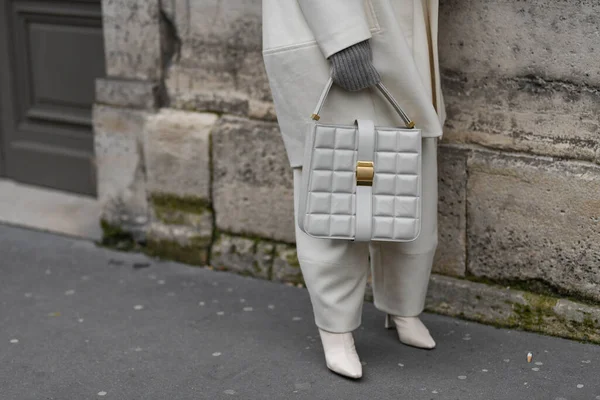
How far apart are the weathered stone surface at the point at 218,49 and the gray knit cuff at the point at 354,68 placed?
3.69ft

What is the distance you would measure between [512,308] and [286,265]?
1.01 metres

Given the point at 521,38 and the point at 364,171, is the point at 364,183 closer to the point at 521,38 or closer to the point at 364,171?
the point at 364,171

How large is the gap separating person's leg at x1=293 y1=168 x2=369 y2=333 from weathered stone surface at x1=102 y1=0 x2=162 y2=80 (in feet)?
4.61

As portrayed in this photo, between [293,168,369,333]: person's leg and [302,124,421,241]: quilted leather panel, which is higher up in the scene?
[302,124,421,241]: quilted leather panel

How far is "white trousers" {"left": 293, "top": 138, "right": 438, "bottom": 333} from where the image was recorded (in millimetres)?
3025

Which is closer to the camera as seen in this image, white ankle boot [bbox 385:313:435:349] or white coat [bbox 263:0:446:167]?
white coat [bbox 263:0:446:167]

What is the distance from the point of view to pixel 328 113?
9.56 ft

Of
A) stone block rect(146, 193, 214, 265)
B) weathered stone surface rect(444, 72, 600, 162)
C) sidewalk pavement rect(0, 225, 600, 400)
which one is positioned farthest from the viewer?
stone block rect(146, 193, 214, 265)

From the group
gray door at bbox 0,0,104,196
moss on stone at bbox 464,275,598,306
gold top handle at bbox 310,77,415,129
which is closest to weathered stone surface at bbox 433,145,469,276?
moss on stone at bbox 464,275,598,306

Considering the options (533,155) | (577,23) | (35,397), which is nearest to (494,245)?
(533,155)

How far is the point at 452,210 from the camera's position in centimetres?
357

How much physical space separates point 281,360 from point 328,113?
0.90 m

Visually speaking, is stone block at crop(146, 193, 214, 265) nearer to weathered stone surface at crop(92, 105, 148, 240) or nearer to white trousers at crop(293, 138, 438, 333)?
weathered stone surface at crop(92, 105, 148, 240)

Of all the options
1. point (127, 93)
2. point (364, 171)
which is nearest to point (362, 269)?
point (364, 171)
